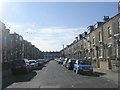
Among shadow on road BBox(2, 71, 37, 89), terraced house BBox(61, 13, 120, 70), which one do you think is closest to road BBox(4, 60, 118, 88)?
shadow on road BBox(2, 71, 37, 89)

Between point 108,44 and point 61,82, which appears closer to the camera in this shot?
point 61,82

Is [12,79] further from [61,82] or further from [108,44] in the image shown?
[108,44]

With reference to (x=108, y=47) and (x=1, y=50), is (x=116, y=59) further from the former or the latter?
(x=1, y=50)

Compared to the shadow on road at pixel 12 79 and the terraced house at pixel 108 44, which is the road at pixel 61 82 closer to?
the shadow on road at pixel 12 79

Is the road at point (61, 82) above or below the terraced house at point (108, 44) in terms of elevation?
below

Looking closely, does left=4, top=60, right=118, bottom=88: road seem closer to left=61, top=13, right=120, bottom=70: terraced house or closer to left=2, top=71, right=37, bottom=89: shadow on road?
left=2, top=71, right=37, bottom=89: shadow on road

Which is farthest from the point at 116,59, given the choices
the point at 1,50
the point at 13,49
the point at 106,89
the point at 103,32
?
the point at 13,49

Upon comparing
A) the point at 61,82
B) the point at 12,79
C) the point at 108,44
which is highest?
the point at 108,44

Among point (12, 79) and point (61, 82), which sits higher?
point (61, 82)

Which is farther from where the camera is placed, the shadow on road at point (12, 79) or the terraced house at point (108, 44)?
the terraced house at point (108, 44)

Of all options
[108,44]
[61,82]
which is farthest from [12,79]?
[108,44]

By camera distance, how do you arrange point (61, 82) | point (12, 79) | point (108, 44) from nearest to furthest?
1. point (61, 82)
2. point (12, 79)
3. point (108, 44)

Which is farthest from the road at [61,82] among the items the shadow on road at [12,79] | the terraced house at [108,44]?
the terraced house at [108,44]

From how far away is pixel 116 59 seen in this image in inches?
1369
